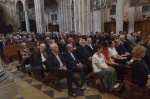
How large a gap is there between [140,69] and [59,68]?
2.05 m

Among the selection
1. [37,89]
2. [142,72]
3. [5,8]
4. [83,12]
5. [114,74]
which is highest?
[5,8]

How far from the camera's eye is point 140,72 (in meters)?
2.96

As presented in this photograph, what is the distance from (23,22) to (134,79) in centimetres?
2241

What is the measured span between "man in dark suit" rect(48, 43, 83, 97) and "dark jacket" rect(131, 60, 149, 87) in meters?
1.60

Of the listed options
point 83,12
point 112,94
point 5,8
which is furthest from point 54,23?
point 112,94

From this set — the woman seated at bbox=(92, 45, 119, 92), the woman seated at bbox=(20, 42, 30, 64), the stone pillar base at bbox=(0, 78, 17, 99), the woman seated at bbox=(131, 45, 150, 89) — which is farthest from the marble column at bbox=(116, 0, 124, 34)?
the stone pillar base at bbox=(0, 78, 17, 99)

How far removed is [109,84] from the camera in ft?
12.9

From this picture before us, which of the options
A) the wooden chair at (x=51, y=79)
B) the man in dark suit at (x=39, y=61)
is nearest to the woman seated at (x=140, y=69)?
the wooden chair at (x=51, y=79)

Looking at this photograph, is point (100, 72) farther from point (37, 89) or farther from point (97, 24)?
point (97, 24)

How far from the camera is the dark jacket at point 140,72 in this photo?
293cm

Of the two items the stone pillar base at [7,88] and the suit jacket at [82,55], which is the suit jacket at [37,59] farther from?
the stone pillar base at [7,88]

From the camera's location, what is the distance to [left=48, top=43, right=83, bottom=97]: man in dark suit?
12.9 ft

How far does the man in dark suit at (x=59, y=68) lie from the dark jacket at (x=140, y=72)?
1.60m

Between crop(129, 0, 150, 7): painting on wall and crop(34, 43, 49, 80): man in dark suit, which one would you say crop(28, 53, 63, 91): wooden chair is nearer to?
crop(34, 43, 49, 80): man in dark suit
